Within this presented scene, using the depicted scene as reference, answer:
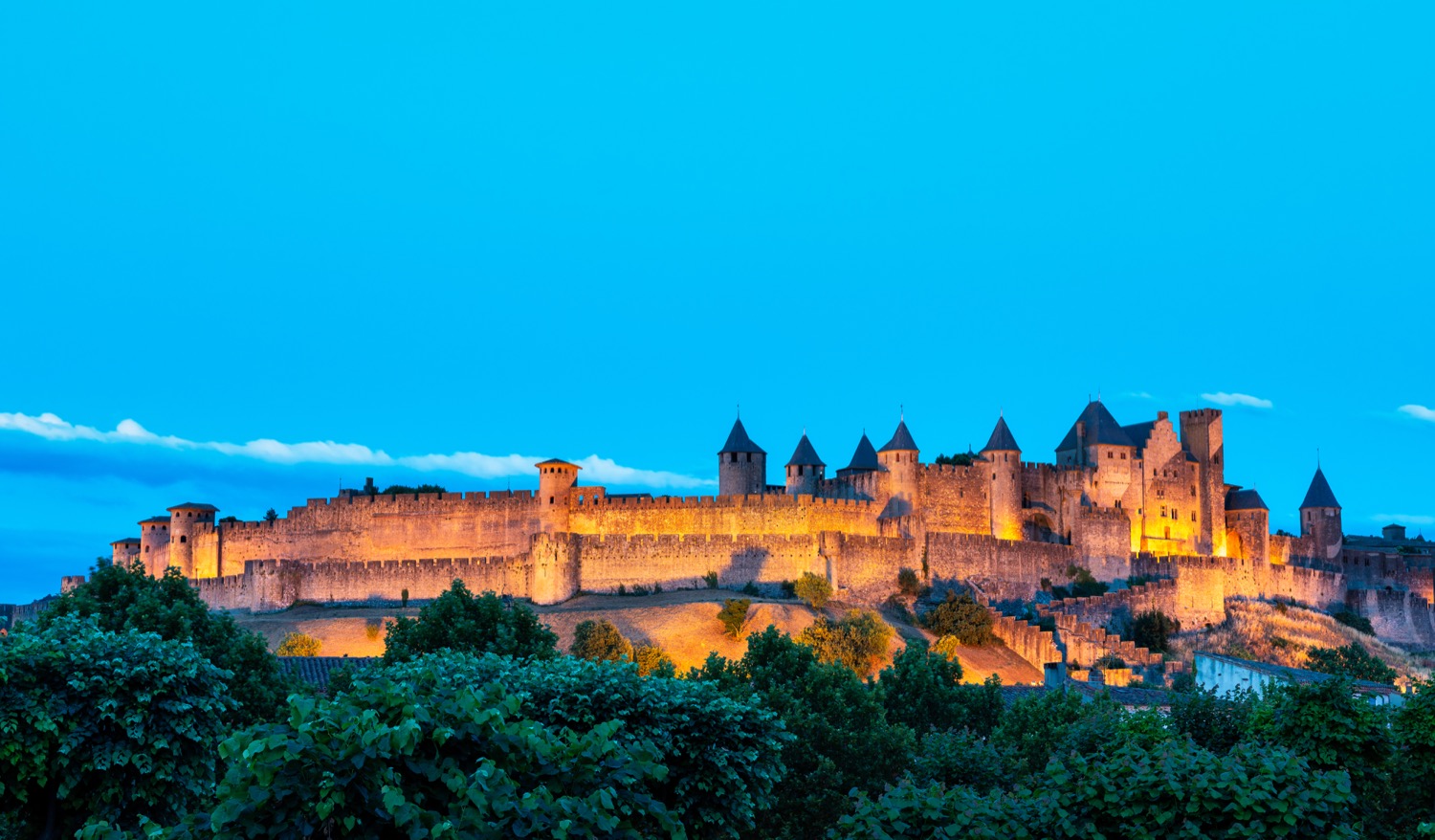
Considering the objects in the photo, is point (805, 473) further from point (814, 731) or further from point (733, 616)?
point (814, 731)

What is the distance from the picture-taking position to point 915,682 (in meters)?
43.2

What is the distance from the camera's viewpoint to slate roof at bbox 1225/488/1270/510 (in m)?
82.9

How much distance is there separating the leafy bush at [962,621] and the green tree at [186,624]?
3184 cm

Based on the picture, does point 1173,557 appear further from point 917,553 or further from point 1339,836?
point 1339,836

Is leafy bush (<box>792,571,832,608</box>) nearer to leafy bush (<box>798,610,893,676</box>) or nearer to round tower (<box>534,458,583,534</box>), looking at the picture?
leafy bush (<box>798,610,893,676</box>)

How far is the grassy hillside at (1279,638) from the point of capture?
70.4 metres

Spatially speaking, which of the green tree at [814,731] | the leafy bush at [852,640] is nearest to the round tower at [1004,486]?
the leafy bush at [852,640]

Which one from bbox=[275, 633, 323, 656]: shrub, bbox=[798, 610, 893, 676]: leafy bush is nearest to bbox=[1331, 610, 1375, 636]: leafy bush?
bbox=[798, 610, 893, 676]: leafy bush

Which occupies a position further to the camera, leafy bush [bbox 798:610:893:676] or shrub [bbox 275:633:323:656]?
shrub [bbox 275:633:323:656]

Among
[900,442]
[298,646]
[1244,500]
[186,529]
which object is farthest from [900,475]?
[186,529]

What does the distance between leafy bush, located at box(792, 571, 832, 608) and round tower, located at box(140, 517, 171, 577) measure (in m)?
32.7

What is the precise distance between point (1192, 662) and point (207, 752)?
47.4 metres

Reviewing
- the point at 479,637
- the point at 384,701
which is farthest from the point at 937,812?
the point at 479,637

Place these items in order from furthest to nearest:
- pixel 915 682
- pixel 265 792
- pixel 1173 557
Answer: pixel 1173 557 < pixel 915 682 < pixel 265 792
